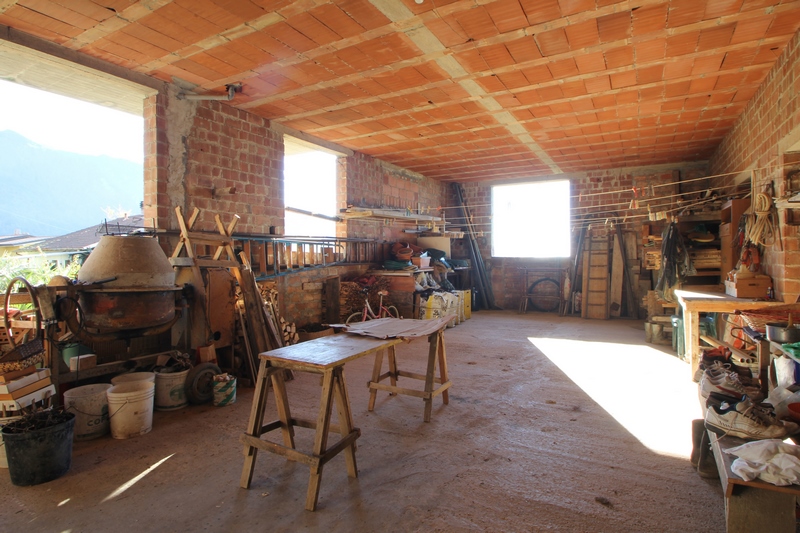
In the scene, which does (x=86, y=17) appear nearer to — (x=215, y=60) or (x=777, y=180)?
(x=215, y=60)

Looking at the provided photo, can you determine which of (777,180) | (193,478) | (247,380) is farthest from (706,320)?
(193,478)

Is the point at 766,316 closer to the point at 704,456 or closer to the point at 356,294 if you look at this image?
the point at 704,456

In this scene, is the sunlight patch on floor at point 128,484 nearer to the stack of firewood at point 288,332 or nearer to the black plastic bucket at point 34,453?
the black plastic bucket at point 34,453

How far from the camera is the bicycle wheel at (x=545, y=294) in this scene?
33.6ft

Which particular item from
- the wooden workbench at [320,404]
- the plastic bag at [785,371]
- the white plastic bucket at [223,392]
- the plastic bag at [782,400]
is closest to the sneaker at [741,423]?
the plastic bag at [782,400]

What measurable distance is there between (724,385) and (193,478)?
3553mm

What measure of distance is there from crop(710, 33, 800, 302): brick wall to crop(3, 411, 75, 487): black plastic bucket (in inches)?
238

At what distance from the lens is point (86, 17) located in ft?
11.0

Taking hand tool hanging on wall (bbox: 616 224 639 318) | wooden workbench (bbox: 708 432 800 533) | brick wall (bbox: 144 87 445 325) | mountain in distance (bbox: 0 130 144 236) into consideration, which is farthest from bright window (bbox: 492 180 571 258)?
mountain in distance (bbox: 0 130 144 236)

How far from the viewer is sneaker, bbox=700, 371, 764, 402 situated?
2.71 meters

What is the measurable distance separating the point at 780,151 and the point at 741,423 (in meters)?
3.34

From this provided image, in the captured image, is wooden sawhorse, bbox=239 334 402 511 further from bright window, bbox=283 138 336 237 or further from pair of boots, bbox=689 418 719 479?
bright window, bbox=283 138 336 237

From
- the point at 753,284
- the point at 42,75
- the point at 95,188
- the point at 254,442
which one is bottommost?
the point at 254,442

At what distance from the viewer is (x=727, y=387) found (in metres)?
2.83
